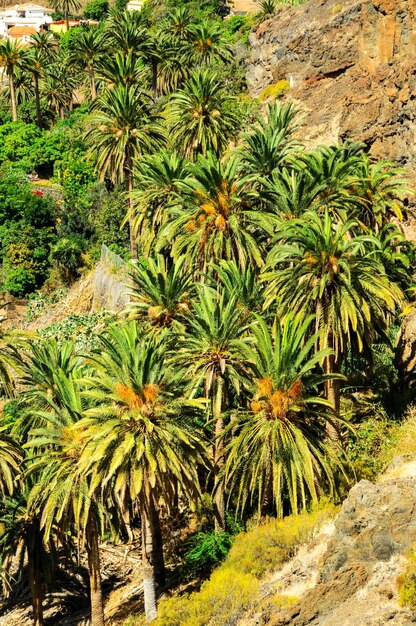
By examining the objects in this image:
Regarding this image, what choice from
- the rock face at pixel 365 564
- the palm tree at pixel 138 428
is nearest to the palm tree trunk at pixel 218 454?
the palm tree at pixel 138 428

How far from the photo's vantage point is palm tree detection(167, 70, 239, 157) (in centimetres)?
3984

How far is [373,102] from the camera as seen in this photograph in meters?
41.4

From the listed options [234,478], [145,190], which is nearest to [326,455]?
[234,478]

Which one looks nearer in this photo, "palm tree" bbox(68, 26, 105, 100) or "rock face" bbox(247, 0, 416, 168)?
"rock face" bbox(247, 0, 416, 168)

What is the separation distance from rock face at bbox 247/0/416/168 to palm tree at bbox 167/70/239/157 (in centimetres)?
756

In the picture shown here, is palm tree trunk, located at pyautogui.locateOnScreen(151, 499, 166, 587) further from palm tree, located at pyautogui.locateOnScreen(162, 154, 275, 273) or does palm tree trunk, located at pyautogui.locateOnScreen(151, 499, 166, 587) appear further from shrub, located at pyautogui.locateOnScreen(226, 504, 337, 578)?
palm tree, located at pyautogui.locateOnScreen(162, 154, 275, 273)

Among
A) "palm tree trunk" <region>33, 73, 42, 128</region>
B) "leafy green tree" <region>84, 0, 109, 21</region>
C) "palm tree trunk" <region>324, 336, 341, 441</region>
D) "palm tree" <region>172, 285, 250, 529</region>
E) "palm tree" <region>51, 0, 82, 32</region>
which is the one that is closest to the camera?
"palm tree" <region>172, 285, 250, 529</region>

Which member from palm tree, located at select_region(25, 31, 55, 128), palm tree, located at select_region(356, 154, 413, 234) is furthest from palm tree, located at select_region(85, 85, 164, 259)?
palm tree, located at select_region(25, 31, 55, 128)

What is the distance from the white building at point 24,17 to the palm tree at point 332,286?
12003 centimetres

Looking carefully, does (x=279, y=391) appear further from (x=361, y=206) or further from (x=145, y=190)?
(x=145, y=190)

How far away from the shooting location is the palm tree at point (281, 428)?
21.7 meters

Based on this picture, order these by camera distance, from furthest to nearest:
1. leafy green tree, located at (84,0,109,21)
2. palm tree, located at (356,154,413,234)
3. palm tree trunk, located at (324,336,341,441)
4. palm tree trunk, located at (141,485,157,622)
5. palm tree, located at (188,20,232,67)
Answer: leafy green tree, located at (84,0,109,21) → palm tree, located at (188,20,232,67) → palm tree, located at (356,154,413,234) → palm tree trunk, located at (324,336,341,441) → palm tree trunk, located at (141,485,157,622)

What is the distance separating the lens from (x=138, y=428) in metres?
20.9

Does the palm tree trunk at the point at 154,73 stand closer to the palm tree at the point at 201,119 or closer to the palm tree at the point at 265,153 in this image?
the palm tree at the point at 201,119
